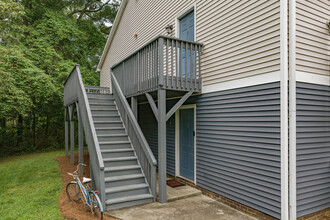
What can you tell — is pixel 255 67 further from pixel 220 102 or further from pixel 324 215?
pixel 324 215

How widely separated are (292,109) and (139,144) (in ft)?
10.4

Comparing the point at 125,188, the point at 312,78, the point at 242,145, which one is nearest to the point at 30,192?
the point at 125,188

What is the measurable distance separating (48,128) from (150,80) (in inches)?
493

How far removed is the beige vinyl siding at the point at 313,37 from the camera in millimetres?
3463

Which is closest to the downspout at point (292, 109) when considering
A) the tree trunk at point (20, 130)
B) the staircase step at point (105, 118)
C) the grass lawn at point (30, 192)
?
the grass lawn at point (30, 192)

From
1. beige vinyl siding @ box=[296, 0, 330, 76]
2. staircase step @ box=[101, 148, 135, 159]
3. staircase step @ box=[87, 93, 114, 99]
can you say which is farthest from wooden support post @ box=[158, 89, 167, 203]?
staircase step @ box=[87, 93, 114, 99]

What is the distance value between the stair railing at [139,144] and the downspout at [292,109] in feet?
7.94

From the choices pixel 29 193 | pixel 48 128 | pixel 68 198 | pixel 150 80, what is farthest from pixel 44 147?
pixel 150 80

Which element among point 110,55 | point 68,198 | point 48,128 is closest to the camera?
point 68,198

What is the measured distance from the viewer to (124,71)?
21.3 ft

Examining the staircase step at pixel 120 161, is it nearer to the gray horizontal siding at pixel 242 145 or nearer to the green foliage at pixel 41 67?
the gray horizontal siding at pixel 242 145

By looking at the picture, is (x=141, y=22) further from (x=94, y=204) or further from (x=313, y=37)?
(x=94, y=204)

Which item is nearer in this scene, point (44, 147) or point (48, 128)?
point (44, 147)

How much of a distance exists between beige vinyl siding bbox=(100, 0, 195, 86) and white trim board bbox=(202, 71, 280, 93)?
241 cm
